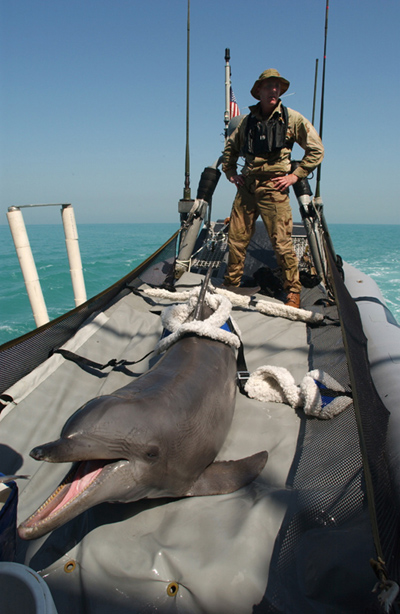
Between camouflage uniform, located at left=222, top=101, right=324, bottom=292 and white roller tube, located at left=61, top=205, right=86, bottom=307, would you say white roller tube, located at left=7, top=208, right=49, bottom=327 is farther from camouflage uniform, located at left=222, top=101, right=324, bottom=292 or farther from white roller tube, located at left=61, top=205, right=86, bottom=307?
camouflage uniform, located at left=222, top=101, right=324, bottom=292

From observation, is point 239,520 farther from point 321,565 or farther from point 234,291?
point 234,291

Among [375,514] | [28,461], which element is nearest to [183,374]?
[28,461]

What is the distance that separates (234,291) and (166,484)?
3451 millimetres

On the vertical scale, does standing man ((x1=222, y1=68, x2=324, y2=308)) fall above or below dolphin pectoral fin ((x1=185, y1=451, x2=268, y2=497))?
above

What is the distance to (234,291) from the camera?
5121 millimetres

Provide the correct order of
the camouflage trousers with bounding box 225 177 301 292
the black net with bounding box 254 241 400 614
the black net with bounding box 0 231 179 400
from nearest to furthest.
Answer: the black net with bounding box 254 241 400 614, the black net with bounding box 0 231 179 400, the camouflage trousers with bounding box 225 177 301 292

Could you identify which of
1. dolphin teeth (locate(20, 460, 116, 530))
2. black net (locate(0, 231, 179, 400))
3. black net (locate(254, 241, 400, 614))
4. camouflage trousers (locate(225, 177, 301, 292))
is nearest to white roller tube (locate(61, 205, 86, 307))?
black net (locate(0, 231, 179, 400))

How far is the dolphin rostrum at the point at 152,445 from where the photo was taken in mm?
1567

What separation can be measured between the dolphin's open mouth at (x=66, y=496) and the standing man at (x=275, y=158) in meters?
3.60

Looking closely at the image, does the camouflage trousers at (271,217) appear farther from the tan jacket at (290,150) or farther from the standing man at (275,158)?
the tan jacket at (290,150)

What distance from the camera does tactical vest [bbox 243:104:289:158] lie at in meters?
4.59

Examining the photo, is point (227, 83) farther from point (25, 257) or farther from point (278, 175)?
point (25, 257)

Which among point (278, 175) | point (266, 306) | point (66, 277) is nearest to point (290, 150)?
point (278, 175)

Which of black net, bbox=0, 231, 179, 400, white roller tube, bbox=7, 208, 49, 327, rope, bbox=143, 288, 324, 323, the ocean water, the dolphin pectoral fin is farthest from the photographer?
the ocean water
